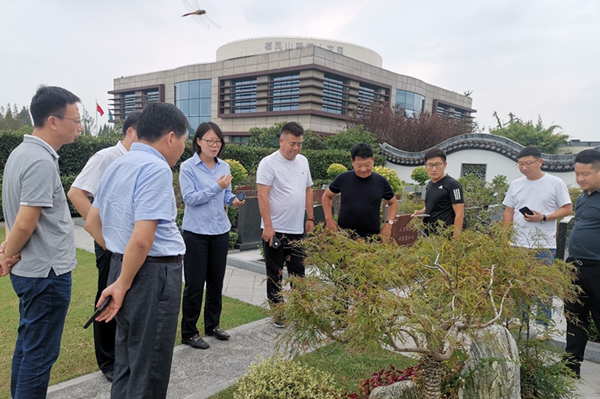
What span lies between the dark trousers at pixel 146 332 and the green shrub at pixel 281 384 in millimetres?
472

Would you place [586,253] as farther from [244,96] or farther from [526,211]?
[244,96]

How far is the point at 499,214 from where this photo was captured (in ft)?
27.6

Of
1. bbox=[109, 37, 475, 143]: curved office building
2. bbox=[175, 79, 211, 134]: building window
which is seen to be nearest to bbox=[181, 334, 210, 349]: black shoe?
bbox=[109, 37, 475, 143]: curved office building

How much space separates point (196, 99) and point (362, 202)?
42327 millimetres

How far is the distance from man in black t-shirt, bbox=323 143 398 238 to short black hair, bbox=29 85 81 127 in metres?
2.58

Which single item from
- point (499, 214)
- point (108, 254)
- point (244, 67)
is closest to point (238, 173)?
point (499, 214)

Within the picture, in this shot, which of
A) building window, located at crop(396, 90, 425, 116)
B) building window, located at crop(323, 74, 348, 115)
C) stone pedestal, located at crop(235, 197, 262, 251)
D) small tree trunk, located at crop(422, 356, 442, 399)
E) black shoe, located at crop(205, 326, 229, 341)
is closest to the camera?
small tree trunk, located at crop(422, 356, 442, 399)

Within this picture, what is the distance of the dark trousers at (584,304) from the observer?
10.7 feet

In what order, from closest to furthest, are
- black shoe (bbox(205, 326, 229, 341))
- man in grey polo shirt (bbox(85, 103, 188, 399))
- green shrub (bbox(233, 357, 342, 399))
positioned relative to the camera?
1. man in grey polo shirt (bbox(85, 103, 188, 399))
2. green shrub (bbox(233, 357, 342, 399))
3. black shoe (bbox(205, 326, 229, 341))

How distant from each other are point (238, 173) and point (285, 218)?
6370 millimetres

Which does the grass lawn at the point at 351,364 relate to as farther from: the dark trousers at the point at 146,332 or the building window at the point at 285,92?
the building window at the point at 285,92

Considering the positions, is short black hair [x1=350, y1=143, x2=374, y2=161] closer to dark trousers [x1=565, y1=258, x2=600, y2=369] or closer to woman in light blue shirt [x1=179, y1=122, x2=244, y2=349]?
woman in light blue shirt [x1=179, y1=122, x2=244, y2=349]

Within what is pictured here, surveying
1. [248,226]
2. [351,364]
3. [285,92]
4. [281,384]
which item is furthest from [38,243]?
[285,92]

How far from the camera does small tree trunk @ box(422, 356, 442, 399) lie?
6.81 ft
